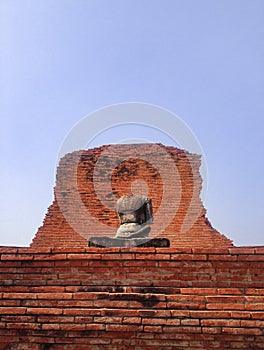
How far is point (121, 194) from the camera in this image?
385 inches

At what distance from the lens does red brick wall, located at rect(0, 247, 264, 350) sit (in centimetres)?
295

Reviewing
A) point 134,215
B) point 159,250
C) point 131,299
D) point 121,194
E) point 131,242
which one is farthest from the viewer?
point 121,194

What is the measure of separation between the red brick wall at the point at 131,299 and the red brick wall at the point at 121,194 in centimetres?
526

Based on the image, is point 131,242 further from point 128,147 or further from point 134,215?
point 128,147

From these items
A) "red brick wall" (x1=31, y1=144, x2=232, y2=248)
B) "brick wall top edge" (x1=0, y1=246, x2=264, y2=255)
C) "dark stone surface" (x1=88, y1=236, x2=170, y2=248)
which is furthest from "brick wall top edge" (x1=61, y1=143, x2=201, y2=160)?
"brick wall top edge" (x1=0, y1=246, x2=264, y2=255)

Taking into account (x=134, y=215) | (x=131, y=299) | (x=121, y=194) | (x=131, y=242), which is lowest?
(x=131, y=299)

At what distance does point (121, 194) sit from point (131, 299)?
22.0ft

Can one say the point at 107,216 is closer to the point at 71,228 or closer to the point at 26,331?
the point at 71,228

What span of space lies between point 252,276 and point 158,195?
253 inches

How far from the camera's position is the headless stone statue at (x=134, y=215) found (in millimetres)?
5102

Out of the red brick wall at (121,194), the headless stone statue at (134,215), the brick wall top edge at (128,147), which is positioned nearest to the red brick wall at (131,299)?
the headless stone statue at (134,215)

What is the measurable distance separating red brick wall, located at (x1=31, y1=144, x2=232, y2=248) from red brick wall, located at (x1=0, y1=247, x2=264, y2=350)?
5.26 m

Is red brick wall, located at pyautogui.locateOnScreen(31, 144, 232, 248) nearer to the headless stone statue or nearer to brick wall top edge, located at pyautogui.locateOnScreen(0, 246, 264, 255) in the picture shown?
the headless stone statue

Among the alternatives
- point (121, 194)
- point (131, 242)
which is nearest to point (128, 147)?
point (121, 194)
